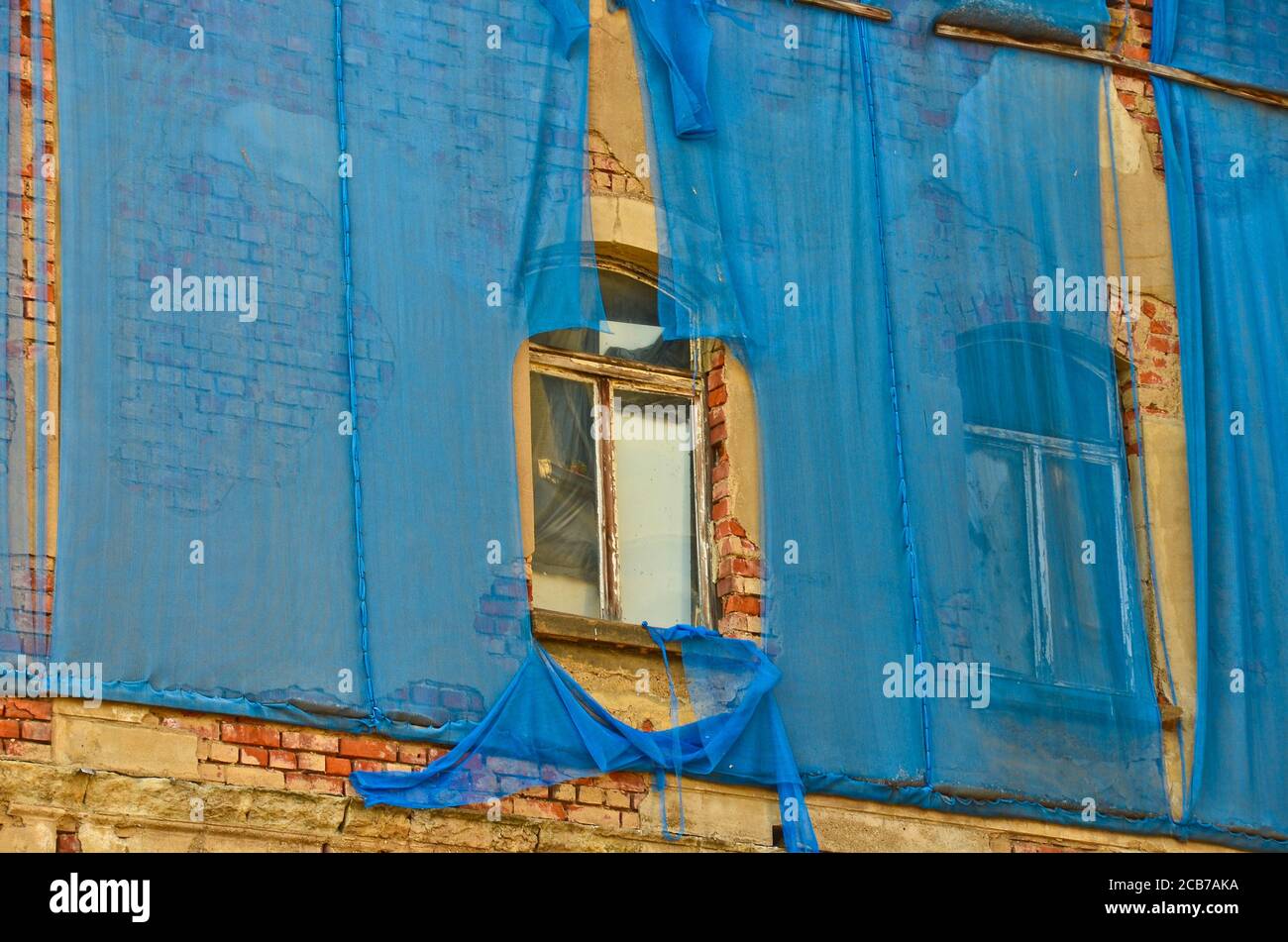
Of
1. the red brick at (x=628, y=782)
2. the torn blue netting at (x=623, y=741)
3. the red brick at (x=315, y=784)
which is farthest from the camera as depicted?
the red brick at (x=628, y=782)

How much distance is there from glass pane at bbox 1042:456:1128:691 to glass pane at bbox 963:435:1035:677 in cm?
12

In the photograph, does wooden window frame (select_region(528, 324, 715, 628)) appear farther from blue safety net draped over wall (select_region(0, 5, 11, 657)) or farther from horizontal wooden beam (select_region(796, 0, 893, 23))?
blue safety net draped over wall (select_region(0, 5, 11, 657))

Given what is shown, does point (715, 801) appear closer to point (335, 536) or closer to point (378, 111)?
point (335, 536)

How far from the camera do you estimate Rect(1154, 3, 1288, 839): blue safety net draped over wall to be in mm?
11289

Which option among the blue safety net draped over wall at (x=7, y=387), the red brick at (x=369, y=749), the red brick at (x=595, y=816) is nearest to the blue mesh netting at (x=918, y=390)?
the red brick at (x=595, y=816)

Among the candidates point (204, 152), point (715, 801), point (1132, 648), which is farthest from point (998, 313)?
point (204, 152)

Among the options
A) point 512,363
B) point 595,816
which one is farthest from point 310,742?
point 512,363

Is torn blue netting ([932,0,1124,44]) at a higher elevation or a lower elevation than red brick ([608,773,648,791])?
higher

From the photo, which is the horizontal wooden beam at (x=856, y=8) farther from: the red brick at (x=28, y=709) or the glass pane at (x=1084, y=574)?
the red brick at (x=28, y=709)

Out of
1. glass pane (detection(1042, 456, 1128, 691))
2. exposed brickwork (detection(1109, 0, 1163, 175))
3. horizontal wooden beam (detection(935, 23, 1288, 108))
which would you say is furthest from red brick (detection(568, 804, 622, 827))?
exposed brickwork (detection(1109, 0, 1163, 175))

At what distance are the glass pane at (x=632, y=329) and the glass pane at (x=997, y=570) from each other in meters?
1.36

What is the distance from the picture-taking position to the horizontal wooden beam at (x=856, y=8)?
11633mm

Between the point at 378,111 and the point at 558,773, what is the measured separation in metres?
2.75

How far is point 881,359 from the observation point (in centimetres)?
1120
